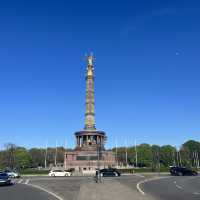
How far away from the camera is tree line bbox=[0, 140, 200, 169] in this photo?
128 metres

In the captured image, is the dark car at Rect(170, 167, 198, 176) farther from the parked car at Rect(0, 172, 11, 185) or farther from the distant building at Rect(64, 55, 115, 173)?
the parked car at Rect(0, 172, 11, 185)

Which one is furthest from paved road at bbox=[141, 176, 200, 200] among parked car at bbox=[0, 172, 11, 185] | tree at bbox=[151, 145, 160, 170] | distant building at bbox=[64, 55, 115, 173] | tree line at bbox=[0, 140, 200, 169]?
tree at bbox=[151, 145, 160, 170]

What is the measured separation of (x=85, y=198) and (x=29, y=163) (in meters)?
118

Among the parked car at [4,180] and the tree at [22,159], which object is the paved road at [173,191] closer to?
the parked car at [4,180]

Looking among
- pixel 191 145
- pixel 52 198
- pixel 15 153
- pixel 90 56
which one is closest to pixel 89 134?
pixel 90 56

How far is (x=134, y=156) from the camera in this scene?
13900cm

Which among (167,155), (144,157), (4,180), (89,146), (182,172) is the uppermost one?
(89,146)

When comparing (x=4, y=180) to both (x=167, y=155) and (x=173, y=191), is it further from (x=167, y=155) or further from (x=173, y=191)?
(x=167, y=155)

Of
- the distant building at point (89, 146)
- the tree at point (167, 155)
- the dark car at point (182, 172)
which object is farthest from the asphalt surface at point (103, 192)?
the tree at point (167, 155)

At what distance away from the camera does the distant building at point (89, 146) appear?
83938 millimetres

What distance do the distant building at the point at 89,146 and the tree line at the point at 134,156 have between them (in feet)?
124

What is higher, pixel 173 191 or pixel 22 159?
pixel 22 159

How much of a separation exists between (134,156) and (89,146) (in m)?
55.8

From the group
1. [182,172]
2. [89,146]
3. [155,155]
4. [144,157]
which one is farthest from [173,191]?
[155,155]
